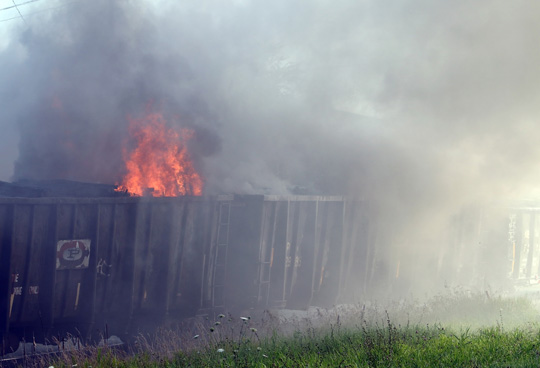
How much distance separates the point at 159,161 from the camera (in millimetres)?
11930

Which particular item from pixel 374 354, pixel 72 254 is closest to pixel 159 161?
pixel 72 254

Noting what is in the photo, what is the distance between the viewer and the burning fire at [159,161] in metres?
11.6

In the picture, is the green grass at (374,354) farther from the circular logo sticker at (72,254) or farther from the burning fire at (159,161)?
the burning fire at (159,161)

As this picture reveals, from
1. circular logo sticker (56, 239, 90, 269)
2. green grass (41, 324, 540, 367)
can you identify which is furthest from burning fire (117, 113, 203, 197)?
green grass (41, 324, 540, 367)

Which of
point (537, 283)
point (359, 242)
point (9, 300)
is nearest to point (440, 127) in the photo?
point (359, 242)

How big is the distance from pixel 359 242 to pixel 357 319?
3963mm

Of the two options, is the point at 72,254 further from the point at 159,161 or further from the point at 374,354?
the point at 374,354

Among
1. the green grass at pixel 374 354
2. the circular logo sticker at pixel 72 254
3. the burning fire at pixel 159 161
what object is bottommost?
the green grass at pixel 374 354

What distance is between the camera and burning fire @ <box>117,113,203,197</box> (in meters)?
11.6

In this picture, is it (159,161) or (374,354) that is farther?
(159,161)

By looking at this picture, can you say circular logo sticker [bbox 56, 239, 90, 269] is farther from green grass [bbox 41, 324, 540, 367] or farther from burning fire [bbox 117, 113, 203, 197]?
burning fire [bbox 117, 113, 203, 197]

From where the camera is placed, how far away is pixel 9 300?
7906mm

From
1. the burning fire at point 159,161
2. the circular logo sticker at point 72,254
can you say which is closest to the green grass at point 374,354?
the circular logo sticker at point 72,254

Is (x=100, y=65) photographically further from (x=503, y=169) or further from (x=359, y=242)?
(x=503, y=169)
